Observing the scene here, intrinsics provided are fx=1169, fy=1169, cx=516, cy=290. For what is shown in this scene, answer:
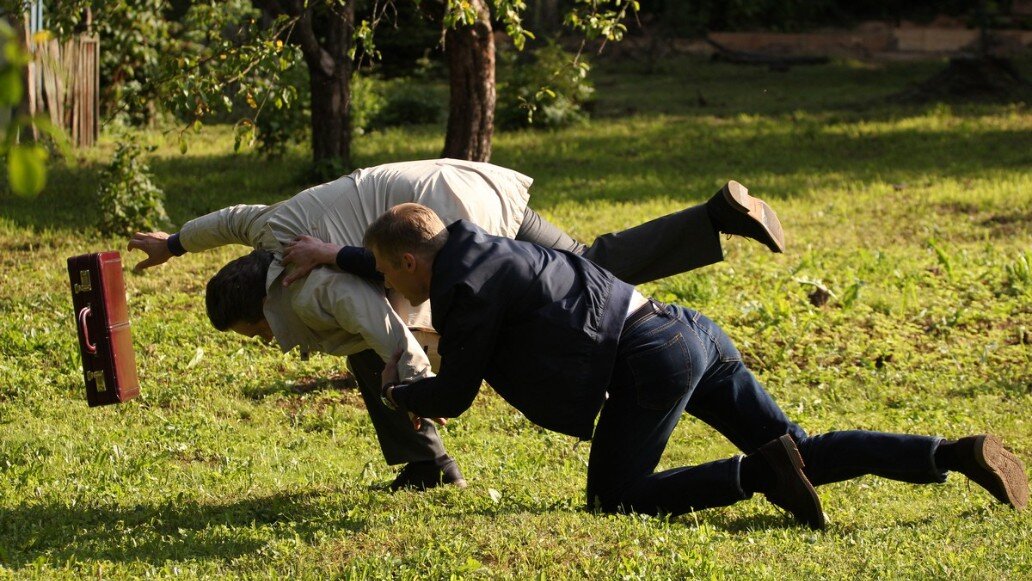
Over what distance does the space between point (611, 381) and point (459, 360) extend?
61 cm

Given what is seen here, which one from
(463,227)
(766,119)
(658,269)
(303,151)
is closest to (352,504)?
(463,227)

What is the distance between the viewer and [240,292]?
433 cm

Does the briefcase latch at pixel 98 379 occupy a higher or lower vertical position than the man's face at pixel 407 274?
lower

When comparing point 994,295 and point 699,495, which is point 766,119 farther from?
point 699,495

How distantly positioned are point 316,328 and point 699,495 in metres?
1.51

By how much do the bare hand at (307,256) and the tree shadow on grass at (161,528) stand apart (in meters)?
0.90

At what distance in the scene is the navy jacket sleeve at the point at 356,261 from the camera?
414 cm

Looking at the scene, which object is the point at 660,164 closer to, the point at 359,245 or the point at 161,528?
the point at 359,245

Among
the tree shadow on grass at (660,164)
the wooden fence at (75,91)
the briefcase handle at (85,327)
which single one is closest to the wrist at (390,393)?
the briefcase handle at (85,327)

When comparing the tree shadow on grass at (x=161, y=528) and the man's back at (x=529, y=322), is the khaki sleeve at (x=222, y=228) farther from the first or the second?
the man's back at (x=529, y=322)

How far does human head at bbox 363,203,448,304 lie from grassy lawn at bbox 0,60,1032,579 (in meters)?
0.87

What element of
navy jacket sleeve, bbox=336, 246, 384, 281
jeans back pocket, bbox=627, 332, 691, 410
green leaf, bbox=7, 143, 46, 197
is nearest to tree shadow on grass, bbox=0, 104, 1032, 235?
navy jacket sleeve, bbox=336, 246, 384, 281

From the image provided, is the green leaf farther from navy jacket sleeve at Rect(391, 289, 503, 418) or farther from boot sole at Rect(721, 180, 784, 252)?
boot sole at Rect(721, 180, 784, 252)

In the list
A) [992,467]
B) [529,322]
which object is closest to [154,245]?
[529,322]
